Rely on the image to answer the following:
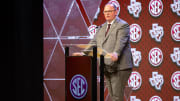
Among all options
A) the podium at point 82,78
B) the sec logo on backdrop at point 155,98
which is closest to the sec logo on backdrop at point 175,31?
the sec logo on backdrop at point 155,98

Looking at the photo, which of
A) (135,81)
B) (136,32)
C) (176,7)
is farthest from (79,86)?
(176,7)

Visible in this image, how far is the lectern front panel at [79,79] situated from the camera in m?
3.42

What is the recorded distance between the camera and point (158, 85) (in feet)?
18.3

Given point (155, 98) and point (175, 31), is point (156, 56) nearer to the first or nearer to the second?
point (175, 31)

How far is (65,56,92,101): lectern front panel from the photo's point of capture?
3424 mm

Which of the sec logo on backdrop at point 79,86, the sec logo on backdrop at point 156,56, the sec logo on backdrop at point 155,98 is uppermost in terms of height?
the sec logo on backdrop at point 156,56

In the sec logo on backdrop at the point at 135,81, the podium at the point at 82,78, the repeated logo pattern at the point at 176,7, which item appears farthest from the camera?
the sec logo on backdrop at the point at 135,81

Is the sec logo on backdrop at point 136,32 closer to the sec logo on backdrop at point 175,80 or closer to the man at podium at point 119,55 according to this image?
the sec logo on backdrop at point 175,80

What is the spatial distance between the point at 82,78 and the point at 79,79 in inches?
1.4

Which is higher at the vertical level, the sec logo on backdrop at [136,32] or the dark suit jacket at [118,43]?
the sec logo on backdrop at [136,32]
